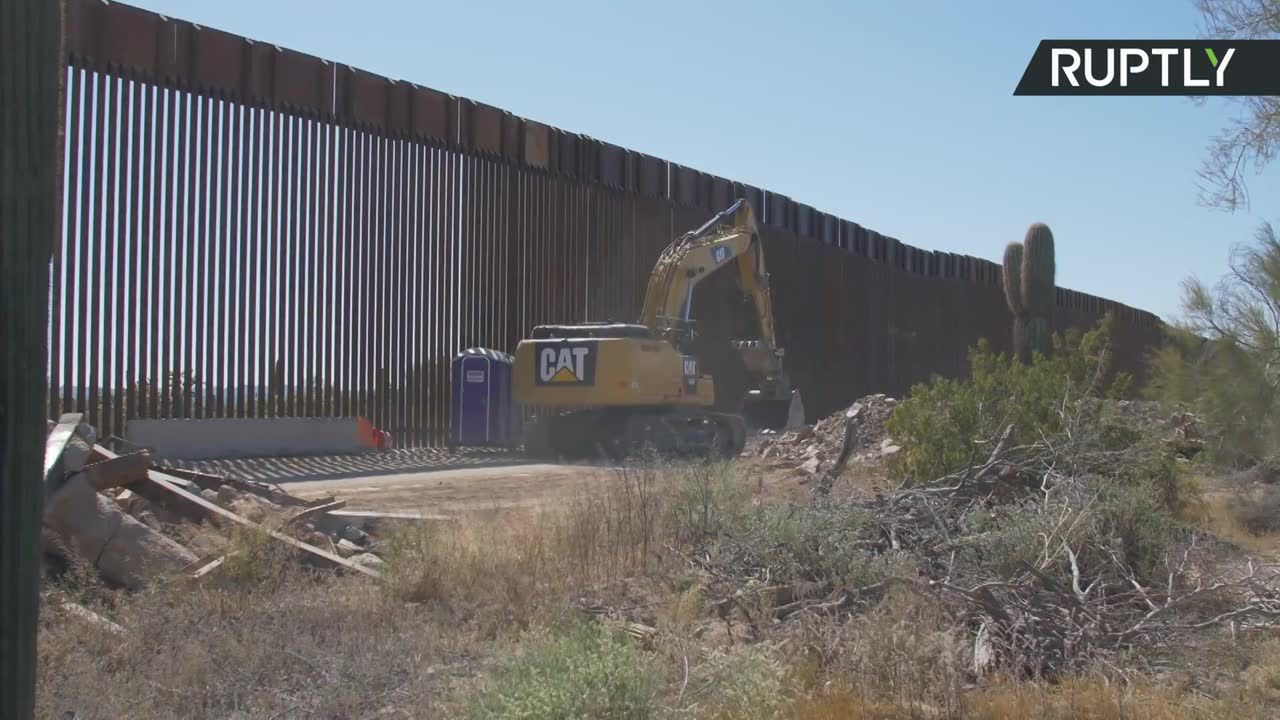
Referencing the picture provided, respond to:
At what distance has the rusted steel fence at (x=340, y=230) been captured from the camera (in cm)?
1538

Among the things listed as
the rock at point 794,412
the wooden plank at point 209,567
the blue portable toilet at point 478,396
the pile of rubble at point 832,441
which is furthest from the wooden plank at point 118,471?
the rock at point 794,412

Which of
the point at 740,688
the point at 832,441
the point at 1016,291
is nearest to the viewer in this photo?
the point at 740,688

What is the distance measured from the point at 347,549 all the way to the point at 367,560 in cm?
37

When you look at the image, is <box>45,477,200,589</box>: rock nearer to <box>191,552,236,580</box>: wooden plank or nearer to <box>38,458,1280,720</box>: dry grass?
<box>191,552,236,580</box>: wooden plank

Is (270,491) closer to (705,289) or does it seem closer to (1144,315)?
(705,289)

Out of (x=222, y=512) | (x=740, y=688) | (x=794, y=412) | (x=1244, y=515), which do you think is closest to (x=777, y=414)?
(x=794, y=412)

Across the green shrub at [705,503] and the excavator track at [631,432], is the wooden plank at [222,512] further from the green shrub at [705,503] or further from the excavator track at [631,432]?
the excavator track at [631,432]

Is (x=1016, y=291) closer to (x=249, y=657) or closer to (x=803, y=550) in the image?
(x=803, y=550)

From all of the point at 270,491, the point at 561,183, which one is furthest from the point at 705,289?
the point at 270,491

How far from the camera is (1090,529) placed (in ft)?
23.3

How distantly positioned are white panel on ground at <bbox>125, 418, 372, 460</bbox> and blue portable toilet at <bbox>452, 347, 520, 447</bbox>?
2.31 m

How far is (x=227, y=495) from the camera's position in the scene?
8.88 meters

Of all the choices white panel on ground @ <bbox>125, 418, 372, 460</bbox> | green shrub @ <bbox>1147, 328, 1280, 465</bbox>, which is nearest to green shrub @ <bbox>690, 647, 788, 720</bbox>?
green shrub @ <bbox>1147, 328, 1280, 465</bbox>

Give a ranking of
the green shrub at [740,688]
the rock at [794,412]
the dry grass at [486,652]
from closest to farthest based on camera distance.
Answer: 1. the green shrub at [740,688]
2. the dry grass at [486,652]
3. the rock at [794,412]
